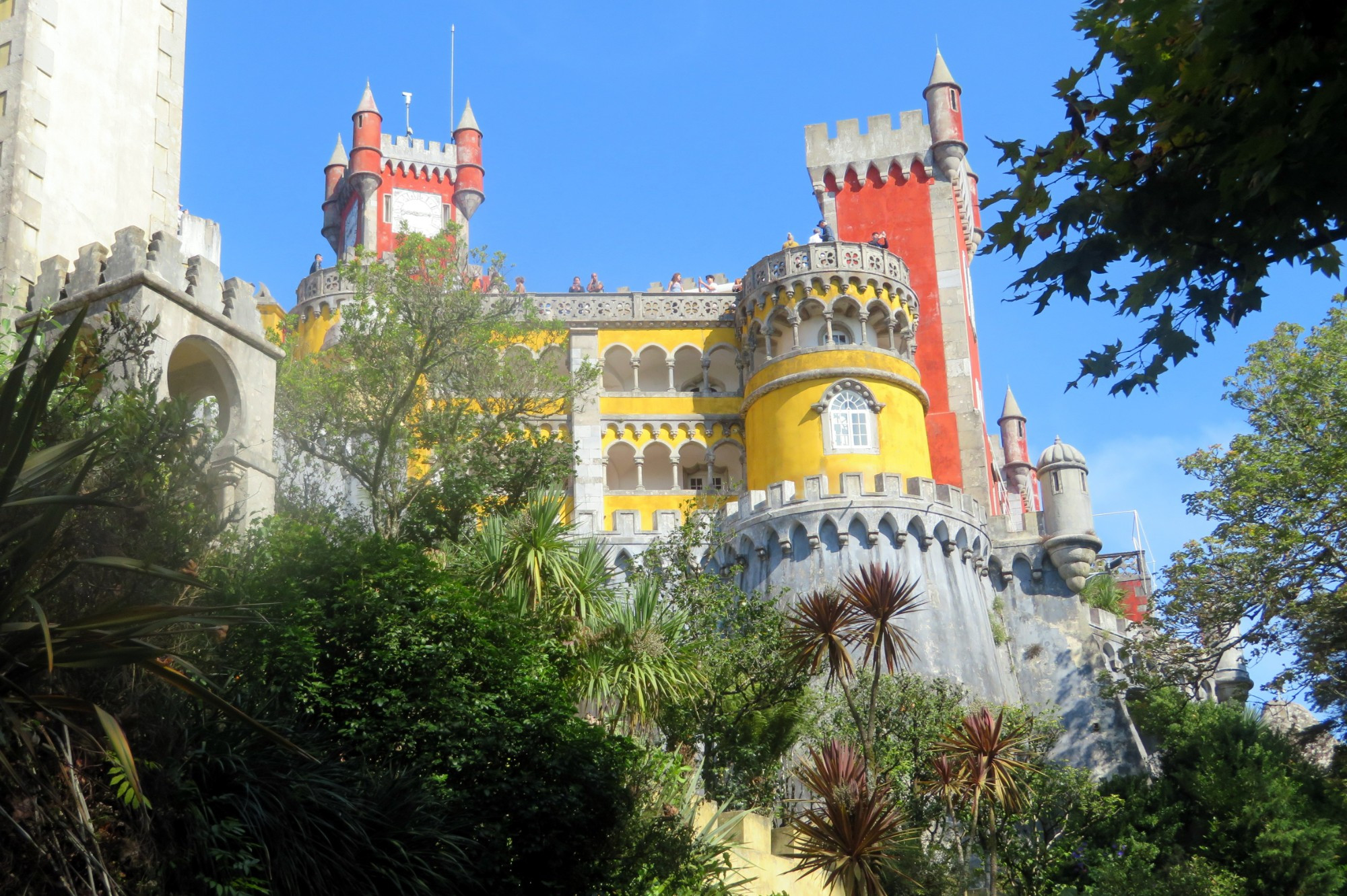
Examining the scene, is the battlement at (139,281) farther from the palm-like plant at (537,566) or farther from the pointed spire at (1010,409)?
the pointed spire at (1010,409)

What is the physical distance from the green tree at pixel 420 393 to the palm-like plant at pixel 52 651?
13839 millimetres

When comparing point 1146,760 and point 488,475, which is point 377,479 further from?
point 1146,760

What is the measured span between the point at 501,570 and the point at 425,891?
7600 mm

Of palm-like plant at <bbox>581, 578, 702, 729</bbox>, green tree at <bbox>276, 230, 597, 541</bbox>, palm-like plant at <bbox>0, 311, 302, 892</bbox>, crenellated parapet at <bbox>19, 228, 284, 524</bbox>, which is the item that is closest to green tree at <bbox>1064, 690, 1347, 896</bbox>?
palm-like plant at <bbox>581, 578, 702, 729</bbox>

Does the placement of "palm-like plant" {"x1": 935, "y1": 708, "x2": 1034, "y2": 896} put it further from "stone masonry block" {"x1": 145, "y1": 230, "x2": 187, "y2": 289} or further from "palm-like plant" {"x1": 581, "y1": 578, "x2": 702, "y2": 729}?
"stone masonry block" {"x1": 145, "y1": 230, "x2": 187, "y2": 289}

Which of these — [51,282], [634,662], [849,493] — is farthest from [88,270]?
[849,493]

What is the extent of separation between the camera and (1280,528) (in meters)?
25.0

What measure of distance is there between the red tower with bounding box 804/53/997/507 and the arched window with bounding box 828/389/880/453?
4.27 meters

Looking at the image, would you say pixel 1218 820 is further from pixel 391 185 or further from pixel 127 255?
pixel 391 185

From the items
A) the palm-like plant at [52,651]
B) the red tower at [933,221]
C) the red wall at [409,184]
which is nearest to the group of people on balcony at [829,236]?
the red tower at [933,221]

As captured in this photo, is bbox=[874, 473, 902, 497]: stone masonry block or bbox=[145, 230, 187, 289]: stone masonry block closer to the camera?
bbox=[145, 230, 187, 289]: stone masonry block

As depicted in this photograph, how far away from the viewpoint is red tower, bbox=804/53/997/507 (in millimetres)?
44469

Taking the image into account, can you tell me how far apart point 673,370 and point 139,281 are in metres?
27.7

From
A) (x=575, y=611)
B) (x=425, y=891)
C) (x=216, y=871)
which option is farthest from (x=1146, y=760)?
(x=216, y=871)
